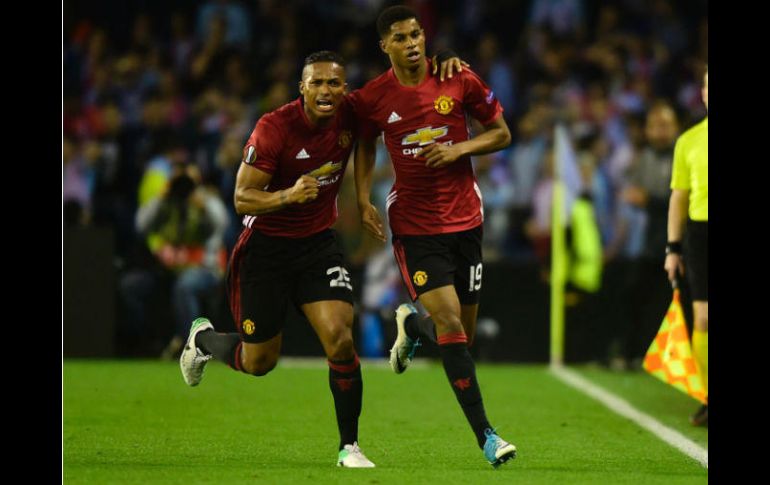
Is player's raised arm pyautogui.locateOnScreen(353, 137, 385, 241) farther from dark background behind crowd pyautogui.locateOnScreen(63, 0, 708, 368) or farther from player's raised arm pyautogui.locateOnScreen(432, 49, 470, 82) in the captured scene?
dark background behind crowd pyautogui.locateOnScreen(63, 0, 708, 368)

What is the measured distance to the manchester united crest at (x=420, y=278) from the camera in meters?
7.91

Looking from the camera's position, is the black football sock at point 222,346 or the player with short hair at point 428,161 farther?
the black football sock at point 222,346

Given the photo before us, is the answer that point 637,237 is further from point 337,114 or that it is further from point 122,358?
point 337,114

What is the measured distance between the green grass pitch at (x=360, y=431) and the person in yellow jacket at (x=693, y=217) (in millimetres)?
838

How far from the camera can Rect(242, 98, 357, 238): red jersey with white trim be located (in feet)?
25.1

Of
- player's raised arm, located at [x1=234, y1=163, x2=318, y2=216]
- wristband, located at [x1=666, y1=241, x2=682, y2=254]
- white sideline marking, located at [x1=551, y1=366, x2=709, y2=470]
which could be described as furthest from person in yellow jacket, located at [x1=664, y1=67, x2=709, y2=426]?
player's raised arm, located at [x1=234, y1=163, x2=318, y2=216]

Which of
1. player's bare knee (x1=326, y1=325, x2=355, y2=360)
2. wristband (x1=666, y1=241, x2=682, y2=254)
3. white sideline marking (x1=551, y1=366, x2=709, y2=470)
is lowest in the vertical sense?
white sideline marking (x1=551, y1=366, x2=709, y2=470)

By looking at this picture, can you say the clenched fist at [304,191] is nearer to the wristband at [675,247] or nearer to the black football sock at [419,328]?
the black football sock at [419,328]

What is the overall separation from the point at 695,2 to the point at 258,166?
1359 centimetres

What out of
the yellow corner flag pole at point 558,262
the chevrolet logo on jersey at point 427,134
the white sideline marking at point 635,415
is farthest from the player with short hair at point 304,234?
the yellow corner flag pole at point 558,262

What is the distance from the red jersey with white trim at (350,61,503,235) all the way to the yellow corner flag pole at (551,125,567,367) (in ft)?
22.6

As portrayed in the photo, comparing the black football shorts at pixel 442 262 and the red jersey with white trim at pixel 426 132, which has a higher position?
the red jersey with white trim at pixel 426 132

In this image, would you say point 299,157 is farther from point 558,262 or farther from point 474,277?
point 558,262

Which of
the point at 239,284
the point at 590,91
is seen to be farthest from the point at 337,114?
the point at 590,91
